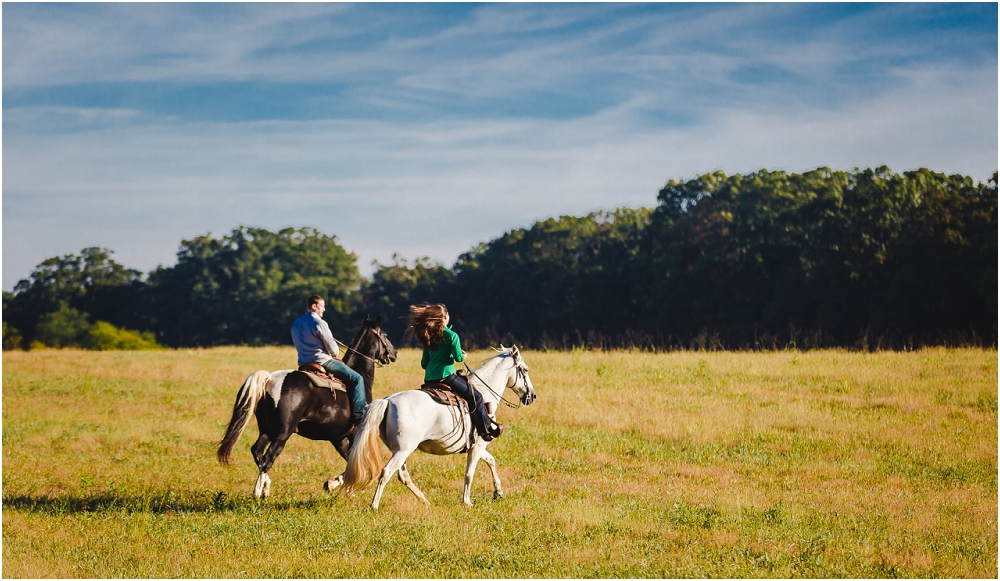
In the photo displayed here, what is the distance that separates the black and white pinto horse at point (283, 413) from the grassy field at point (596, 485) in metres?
0.64

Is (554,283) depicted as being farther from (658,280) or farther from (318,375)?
(318,375)

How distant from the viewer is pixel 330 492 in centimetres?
1201

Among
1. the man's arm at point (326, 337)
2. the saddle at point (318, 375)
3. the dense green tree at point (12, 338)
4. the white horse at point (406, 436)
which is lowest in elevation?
the dense green tree at point (12, 338)

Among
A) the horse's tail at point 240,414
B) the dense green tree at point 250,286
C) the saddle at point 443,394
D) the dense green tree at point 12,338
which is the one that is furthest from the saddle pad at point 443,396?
the dense green tree at point 12,338

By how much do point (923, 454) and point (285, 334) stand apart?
6012cm

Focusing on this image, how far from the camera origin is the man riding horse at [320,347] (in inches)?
462

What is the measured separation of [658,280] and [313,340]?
135ft

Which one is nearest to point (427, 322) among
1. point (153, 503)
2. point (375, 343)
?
point (375, 343)

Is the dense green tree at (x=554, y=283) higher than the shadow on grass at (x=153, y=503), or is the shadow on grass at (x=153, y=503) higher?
the dense green tree at (x=554, y=283)

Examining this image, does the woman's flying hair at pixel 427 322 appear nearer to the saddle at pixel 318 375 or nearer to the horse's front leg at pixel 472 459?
the horse's front leg at pixel 472 459

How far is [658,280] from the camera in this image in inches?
2008

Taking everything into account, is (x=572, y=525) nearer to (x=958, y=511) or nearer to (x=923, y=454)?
(x=958, y=511)

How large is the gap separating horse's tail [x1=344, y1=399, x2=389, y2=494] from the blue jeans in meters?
2.00

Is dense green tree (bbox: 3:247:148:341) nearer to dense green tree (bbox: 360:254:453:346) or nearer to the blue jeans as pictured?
dense green tree (bbox: 360:254:453:346)
